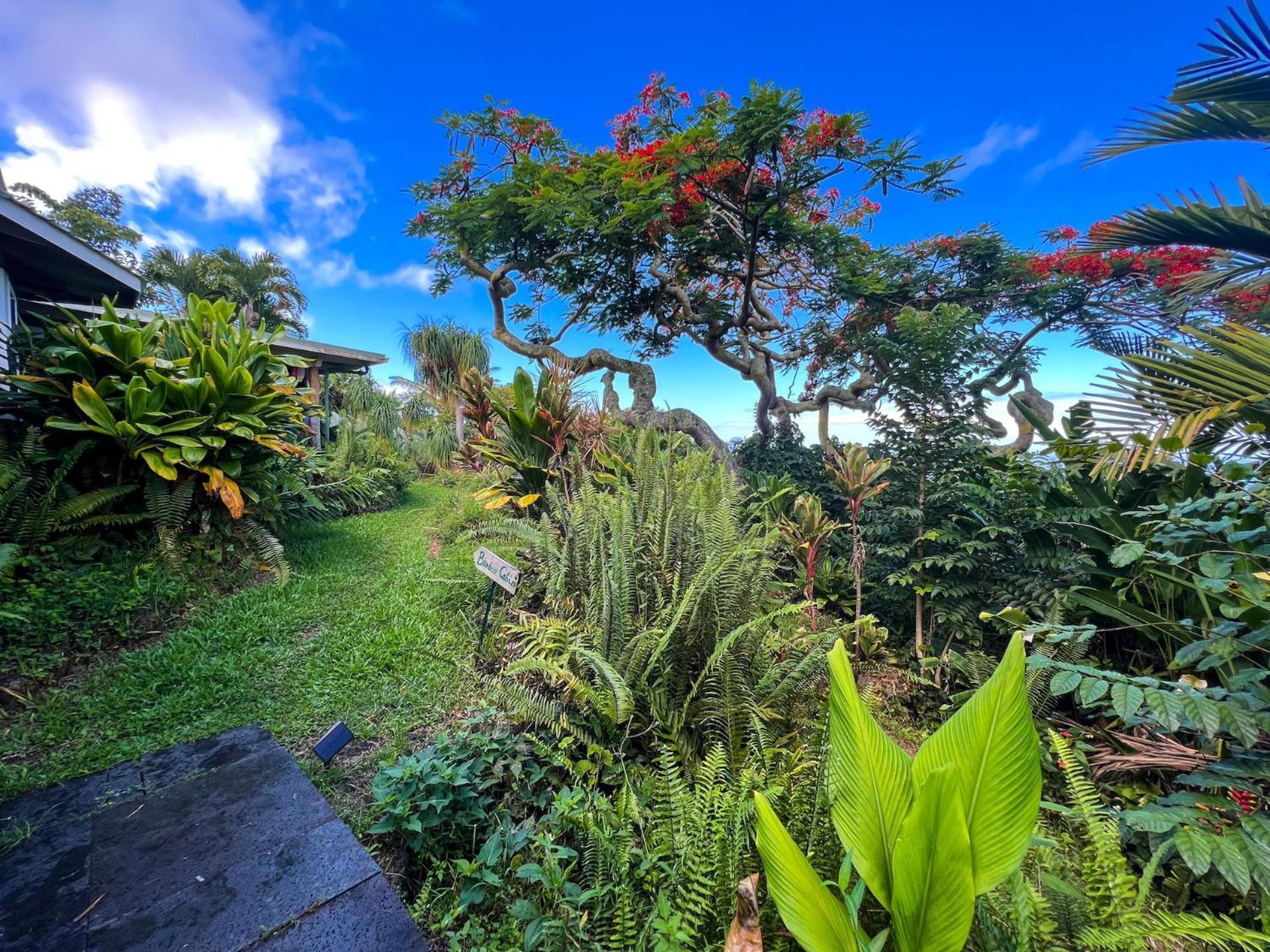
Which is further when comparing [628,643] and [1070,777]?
[628,643]

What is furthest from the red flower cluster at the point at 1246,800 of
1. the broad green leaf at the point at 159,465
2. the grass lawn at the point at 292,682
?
the broad green leaf at the point at 159,465

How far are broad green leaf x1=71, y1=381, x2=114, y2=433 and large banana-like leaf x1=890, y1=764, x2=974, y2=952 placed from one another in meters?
4.20

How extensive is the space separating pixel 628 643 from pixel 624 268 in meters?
5.80

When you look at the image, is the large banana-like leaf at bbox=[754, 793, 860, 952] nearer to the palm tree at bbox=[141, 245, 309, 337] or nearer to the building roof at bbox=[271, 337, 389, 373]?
the building roof at bbox=[271, 337, 389, 373]

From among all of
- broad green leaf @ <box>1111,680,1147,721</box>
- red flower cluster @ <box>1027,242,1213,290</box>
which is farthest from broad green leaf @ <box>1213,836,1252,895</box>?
red flower cluster @ <box>1027,242,1213,290</box>

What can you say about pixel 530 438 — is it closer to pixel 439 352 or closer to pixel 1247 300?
pixel 1247 300

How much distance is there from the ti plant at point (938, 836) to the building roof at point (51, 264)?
5.14 m

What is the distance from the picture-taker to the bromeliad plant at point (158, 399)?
2.74m

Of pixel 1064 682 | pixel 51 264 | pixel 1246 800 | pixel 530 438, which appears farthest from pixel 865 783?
pixel 51 264

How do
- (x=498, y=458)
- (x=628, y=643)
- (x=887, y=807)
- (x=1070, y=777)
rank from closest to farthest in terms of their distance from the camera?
(x=887, y=807)
(x=1070, y=777)
(x=628, y=643)
(x=498, y=458)

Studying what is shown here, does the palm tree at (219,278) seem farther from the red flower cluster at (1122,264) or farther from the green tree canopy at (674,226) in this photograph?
the red flower cluster at (1122,264)

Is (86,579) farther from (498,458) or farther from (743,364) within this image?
(743,364)

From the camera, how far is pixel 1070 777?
43.8 inches

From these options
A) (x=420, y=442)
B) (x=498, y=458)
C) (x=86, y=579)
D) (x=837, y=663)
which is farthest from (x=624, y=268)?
(x=420, y=442)
